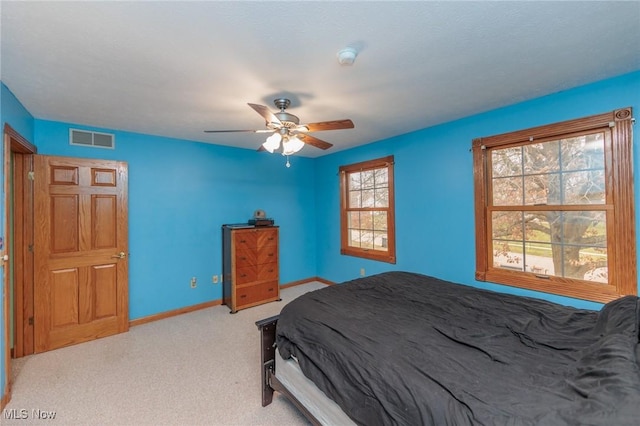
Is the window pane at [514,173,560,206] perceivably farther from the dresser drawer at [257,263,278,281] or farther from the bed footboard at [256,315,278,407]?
the dresser drawer at [257,263,278,281]

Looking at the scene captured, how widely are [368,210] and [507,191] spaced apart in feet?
6.18

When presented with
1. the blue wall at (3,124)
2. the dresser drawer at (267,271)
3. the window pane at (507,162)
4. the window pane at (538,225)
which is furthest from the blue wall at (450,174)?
the blue wall at (3,124)

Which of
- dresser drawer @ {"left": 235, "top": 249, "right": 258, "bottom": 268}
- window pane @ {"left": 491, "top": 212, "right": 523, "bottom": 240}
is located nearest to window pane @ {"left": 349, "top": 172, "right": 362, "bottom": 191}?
dresser drawer @ {"left": 235, "top": 249, "right": 258, "bottom": 268}

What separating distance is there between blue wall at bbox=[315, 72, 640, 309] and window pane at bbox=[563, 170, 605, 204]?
23 centimetres

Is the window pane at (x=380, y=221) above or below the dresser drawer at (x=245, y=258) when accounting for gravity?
above

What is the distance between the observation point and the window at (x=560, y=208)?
6.96 feet

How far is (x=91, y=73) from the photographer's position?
1937 mm

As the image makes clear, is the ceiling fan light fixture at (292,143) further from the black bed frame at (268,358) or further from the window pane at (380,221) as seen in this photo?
the window pane at (380,221)

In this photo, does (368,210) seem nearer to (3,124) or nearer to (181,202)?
(181,202)

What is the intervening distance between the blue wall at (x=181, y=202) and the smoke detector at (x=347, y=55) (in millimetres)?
2859

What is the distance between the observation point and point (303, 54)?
172cm

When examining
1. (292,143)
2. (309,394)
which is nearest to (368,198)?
(292,143)

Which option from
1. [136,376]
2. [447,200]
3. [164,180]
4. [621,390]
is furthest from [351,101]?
[136,376]

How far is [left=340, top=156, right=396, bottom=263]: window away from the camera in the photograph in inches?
154
